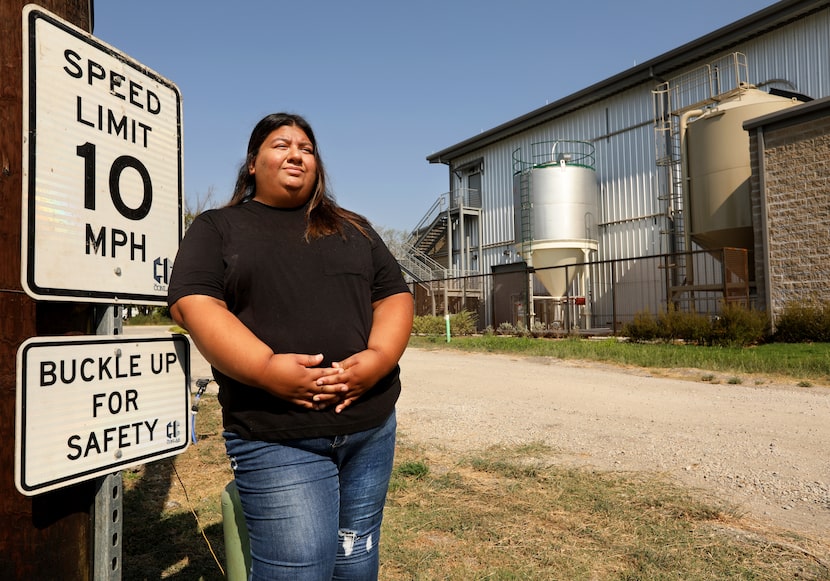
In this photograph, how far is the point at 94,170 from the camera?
1864 millimetres

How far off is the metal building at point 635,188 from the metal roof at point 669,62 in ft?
0.14

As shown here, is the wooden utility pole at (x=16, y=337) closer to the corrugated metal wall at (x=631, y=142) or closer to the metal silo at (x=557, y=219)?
the metal silo at (x=557, y=219)

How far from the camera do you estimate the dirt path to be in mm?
4191

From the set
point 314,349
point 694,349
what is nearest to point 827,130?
point 694,349

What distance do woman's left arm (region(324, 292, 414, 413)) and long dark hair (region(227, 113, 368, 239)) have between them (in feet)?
0.91

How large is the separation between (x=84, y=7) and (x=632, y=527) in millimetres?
3554

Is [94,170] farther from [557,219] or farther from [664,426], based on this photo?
[557,219]

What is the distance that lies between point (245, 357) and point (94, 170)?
31.5 inches

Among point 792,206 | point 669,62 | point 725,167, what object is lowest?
point 792,206

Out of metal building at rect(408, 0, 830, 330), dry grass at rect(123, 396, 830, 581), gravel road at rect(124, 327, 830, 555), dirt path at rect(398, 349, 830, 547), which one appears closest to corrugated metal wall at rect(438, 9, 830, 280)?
metal building at rect(408, 0, 830, 330)

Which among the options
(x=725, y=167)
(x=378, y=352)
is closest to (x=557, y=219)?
(x=725, y=167)

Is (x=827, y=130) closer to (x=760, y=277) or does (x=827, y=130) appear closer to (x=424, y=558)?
(x=760, y=277)

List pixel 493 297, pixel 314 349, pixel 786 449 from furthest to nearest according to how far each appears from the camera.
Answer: pixel 493 297
pixel 786 449
pixel 314 349

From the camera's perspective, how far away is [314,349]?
179cm
